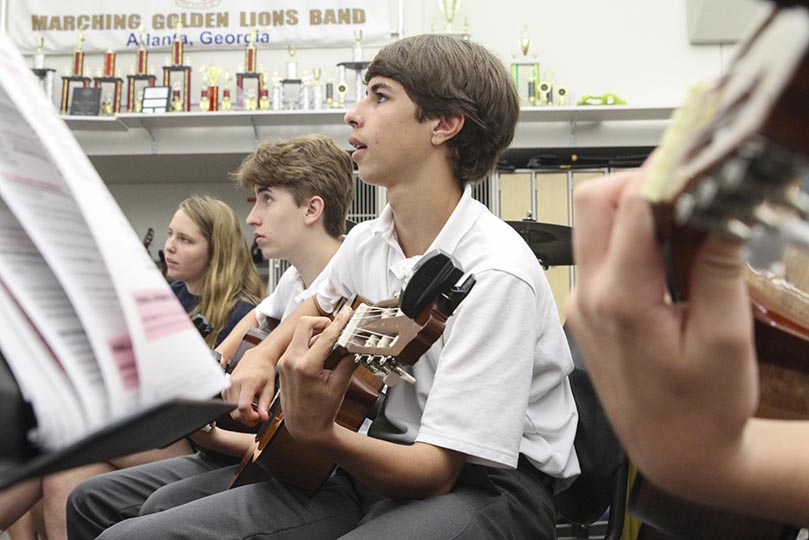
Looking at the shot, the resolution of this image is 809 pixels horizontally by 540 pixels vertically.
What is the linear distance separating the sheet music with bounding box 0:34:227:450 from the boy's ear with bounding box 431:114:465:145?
1009mm

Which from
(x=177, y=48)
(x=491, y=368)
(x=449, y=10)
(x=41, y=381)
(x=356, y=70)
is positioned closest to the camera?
(x=41, y=381)

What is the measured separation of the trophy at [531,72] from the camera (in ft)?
21.4

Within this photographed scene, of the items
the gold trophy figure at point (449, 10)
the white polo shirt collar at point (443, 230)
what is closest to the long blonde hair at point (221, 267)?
the white polo shirt collar at point (443, 230)

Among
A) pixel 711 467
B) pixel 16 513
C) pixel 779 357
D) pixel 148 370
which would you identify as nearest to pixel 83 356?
pixel 148 370

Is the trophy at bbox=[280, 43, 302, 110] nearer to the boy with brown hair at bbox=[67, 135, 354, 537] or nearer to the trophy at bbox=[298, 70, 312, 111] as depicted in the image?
the trophy at bbox=[298, 70, 312, 111]

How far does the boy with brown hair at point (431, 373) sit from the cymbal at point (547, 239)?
1.18m

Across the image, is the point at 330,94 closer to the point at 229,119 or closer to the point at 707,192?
the point at 229,119

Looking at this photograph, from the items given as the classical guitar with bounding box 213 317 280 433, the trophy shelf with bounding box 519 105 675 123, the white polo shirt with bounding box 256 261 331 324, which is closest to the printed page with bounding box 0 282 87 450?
the classical guitar with bounding box 213 317 280 433

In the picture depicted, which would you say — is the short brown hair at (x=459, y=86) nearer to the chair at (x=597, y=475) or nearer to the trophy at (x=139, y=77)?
the chair at (x=597, y=475)

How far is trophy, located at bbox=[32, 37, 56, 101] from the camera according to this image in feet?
22.1

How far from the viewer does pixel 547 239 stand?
9.49 feet

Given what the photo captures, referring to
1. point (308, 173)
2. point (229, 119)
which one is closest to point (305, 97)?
point (229, 119)

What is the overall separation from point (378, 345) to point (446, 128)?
0.64m

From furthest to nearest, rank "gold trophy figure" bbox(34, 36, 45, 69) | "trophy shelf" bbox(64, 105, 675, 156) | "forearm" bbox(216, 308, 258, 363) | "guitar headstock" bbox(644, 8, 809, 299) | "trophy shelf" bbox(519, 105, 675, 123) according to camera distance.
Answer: "gold trophy figure" bbox(34, 36, 45, 69) → "trophy shelf" bbox(64, 105, 675, 156) → "trophy shelf" bbox(519, 105, 675, 123) → "forearm" bbox(216, 308, 258, 363) → "guitar headstock" bbox(644, 8, 809, 299)
